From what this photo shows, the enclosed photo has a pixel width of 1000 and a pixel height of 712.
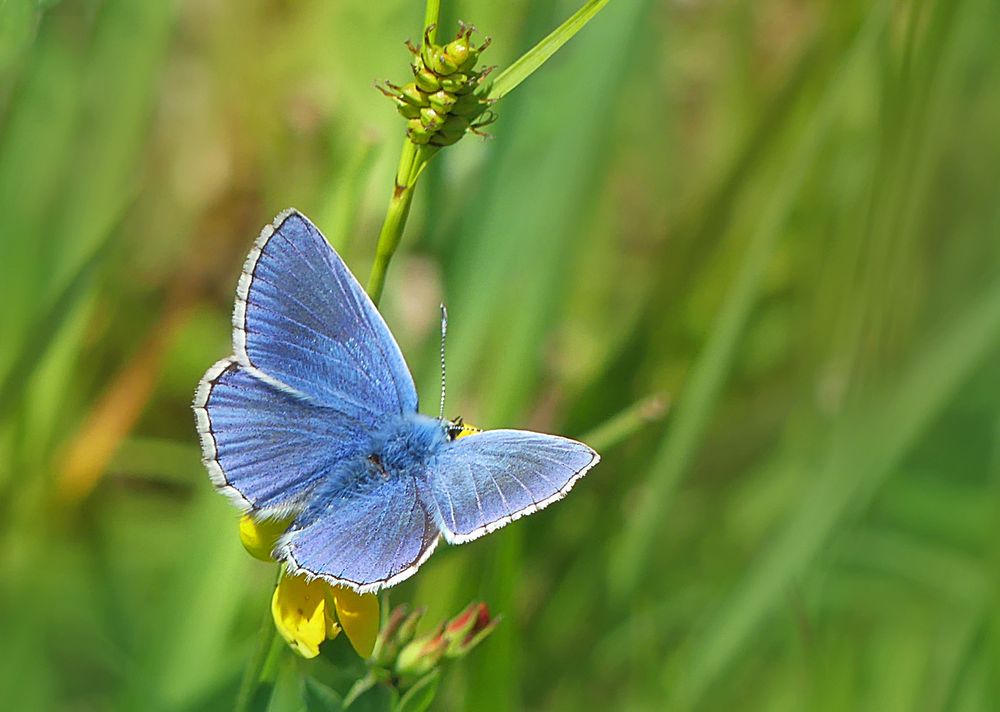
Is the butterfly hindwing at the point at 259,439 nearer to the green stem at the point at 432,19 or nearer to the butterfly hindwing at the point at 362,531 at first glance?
the butterfly hindwing at the point at 362,531

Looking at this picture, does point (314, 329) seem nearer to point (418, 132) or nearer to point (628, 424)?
point (418, 132)

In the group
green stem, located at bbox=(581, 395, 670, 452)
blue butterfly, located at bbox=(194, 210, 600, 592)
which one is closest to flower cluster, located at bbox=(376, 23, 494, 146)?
blue butterfly, located at bbox=(194, 210, 600, 592)

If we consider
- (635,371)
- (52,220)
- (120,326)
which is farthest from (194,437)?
(635,371)

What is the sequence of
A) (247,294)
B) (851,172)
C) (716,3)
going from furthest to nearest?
(716,3), (851,172), (247,294)

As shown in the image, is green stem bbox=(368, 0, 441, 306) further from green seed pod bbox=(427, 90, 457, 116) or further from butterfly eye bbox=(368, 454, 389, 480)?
butterfly eye bbox=(368, 454, 389, 480)

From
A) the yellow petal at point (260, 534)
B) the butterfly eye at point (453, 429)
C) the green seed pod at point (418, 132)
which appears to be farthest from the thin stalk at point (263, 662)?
the green seed pod at point (418, 132)

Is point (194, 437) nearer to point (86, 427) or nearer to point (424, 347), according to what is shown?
point (86, 427)

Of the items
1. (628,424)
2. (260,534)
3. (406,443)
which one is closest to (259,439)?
(260,534)
